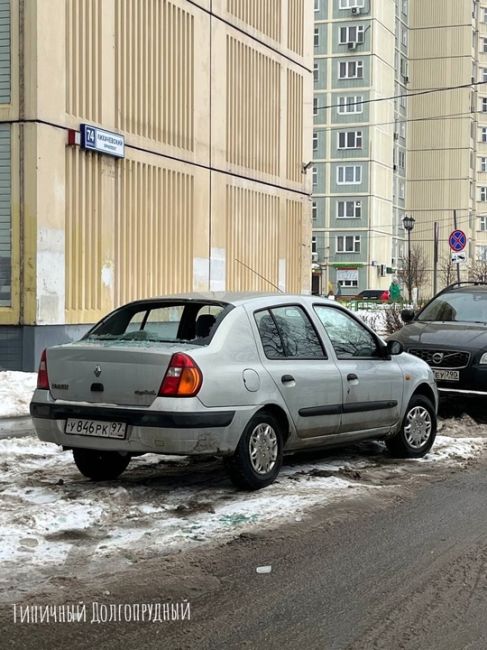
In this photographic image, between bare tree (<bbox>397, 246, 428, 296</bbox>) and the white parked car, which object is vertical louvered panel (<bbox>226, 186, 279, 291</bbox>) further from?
the white parked car

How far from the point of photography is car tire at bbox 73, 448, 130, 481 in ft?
24.3

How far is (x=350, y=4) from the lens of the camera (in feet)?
220

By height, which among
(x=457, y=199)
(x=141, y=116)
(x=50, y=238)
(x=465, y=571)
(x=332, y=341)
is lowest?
(x=465, y=571)

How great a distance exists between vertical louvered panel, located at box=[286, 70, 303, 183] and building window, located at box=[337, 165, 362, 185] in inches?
1700

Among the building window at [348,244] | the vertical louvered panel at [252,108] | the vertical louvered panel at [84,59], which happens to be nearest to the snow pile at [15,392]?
the vertical louvered panel at [84,59]

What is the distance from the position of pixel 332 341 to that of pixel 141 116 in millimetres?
11355

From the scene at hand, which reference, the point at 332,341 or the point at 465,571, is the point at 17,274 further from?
the point at 465,571

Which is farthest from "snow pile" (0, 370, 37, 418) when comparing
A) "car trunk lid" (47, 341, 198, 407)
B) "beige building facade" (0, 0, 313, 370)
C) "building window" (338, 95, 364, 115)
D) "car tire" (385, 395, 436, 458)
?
"building window" (338, 95, 364, 115)

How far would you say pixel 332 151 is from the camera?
222 feet

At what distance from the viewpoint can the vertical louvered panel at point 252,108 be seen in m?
21.4

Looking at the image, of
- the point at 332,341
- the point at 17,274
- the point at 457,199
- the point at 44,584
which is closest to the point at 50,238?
the point at 17,274

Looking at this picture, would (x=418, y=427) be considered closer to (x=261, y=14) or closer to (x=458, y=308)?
(x=458, y=308)

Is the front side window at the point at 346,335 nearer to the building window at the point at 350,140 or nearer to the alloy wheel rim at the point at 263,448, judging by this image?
the alloy wheel rim at the point at 263,448

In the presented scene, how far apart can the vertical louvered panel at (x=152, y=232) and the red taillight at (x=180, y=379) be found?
11201mm
